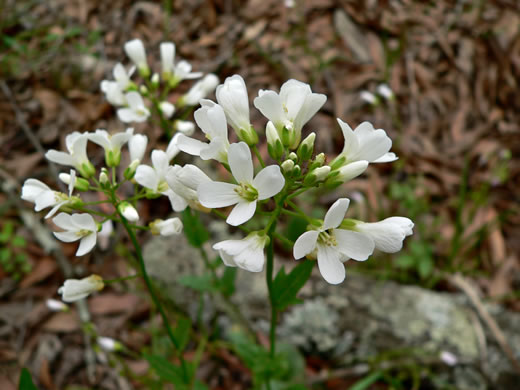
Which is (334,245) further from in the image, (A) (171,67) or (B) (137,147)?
(A) (171,67)

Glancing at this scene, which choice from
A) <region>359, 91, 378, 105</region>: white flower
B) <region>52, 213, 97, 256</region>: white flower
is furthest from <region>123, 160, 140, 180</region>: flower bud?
<region>359, 91, 378, 105</region>: white flower

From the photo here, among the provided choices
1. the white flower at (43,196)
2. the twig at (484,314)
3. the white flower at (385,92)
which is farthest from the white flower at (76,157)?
the white flower at (385,92)

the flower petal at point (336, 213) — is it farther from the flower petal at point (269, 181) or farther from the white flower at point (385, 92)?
the white flower at point (385, 92)

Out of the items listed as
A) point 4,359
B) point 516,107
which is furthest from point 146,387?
point 516,107

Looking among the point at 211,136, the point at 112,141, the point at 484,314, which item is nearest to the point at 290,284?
the point at 211,136

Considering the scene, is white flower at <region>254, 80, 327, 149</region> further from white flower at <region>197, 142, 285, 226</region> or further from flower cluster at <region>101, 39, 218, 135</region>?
flower cluster at <region>101, 39, 218, 135</region>
